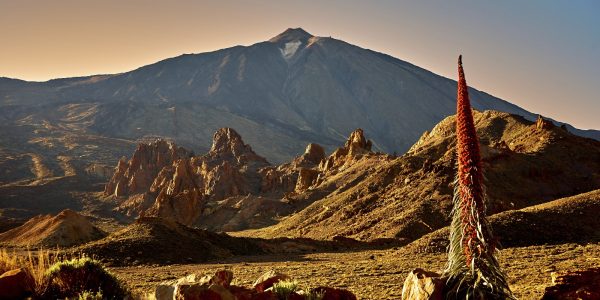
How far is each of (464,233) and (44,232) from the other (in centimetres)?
4502

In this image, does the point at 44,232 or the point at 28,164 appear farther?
the point at 28,164

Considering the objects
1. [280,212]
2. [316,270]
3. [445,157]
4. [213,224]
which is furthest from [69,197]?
[316,270]

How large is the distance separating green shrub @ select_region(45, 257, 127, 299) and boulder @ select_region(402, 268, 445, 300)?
18.8ft

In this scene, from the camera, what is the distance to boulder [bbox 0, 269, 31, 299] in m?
Answer: 10.8

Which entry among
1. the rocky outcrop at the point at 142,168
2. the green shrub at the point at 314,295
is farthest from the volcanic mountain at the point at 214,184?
the green shrub at the point at 314,295

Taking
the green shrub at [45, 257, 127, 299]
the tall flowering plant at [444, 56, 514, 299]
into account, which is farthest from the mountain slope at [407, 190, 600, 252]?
the tall flowering plant at [444, 56, 514, 299]

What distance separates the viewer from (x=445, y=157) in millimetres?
56719

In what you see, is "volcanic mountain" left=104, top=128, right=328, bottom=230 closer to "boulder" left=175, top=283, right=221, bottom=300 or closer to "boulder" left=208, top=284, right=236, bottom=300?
"boulder" left=208, top=284, right=236, bottom=300

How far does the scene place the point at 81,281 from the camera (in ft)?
37.1

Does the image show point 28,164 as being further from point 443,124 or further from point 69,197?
point 443,124

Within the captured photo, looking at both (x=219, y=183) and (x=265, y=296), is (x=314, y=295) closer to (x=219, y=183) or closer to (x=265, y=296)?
(x=265, y=296)

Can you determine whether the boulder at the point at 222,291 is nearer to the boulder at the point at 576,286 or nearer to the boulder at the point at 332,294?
the boulder at the point at 332,294

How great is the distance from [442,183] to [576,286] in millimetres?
42420

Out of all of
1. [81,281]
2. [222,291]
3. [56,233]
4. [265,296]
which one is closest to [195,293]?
[222,291]
